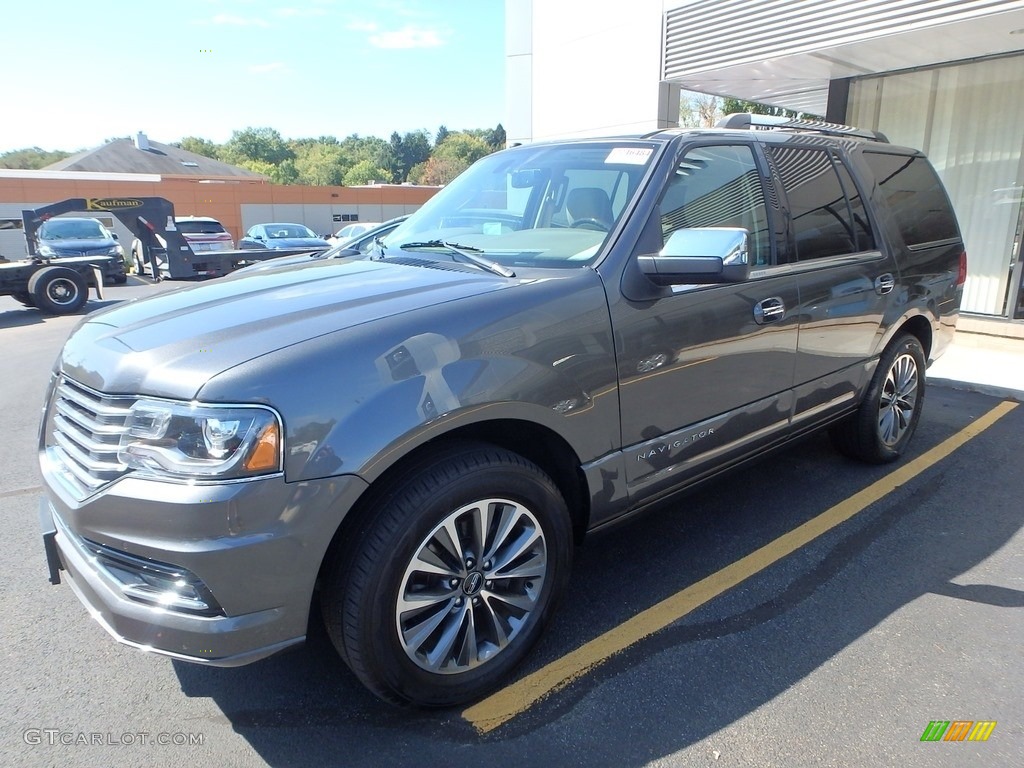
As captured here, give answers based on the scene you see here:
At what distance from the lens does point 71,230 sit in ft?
57.8

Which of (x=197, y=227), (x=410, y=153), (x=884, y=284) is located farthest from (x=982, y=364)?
(x=410, y=153)

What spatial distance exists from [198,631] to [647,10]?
11499 mm

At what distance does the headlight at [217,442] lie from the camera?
6.10 feet

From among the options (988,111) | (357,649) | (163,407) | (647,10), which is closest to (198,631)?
(357,649)

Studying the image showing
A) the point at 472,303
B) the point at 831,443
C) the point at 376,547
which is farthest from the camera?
the point at 831,443

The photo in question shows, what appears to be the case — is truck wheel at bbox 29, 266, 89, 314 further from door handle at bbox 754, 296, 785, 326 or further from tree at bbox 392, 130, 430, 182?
tree at bbox 392, 130, 430, 182

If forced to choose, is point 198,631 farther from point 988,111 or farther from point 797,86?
point 797,86

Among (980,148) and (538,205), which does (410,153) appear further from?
(538,205)

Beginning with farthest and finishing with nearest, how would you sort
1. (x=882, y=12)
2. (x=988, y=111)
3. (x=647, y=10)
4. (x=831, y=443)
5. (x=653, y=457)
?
(x=647, y=10) < (x=988, y=111) < (x=882, y=12) < (x=831, y=443) < (x=653, y=457)

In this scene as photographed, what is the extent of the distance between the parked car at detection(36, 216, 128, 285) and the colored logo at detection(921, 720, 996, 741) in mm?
18188

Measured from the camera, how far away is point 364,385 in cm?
201

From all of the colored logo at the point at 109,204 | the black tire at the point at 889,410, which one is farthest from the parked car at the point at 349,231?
the colored logo at the point at 109,204

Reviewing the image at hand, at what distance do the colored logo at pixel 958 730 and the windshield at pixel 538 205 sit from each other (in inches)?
78.3

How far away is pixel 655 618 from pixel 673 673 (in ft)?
1.11
